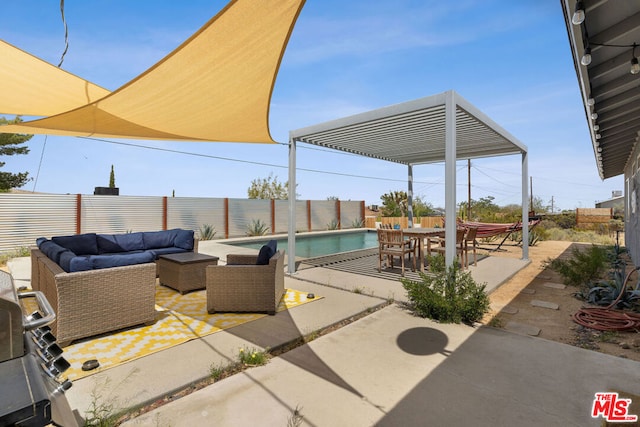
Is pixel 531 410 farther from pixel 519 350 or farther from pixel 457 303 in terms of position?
pixel 457 303

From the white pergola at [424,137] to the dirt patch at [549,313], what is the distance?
1.04m

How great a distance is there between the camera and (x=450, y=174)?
406 cm

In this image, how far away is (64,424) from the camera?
80 cm

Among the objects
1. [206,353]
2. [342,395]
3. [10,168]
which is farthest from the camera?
[10,168]

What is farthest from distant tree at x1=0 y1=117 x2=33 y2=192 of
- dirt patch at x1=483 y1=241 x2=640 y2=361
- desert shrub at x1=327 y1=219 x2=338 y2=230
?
dirt patch at x1=483 y1=241 x2=640 y2=361

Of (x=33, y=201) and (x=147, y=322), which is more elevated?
(x=33, y=201)

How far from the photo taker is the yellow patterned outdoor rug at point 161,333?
2.66 m

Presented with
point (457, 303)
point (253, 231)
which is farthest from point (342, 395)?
point (253, 231)

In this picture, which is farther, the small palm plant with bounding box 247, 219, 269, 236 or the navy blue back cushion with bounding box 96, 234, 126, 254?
the small palm plant with bounding box 247, 219, 269, 236

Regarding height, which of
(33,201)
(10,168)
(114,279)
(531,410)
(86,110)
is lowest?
(531,410)

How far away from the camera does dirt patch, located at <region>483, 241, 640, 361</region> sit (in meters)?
3.03

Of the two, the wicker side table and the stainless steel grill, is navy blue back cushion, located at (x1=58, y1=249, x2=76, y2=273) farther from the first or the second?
the stainless steel grill

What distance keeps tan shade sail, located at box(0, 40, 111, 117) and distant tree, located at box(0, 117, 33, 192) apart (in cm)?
1211

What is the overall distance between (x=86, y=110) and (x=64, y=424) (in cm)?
406
